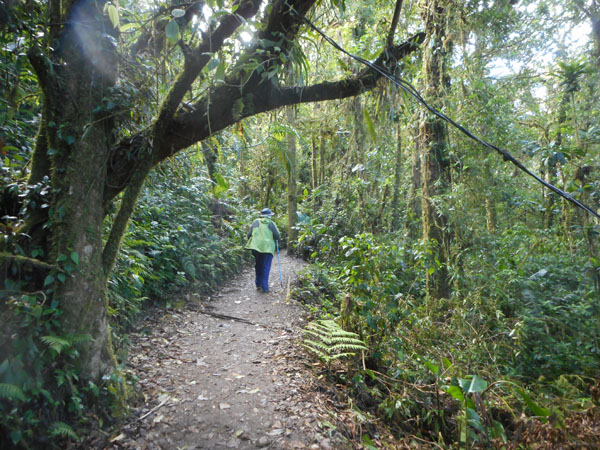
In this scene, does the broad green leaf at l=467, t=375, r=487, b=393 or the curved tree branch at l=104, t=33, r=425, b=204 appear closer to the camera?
the broad green leaf at l=467, t=375, r=487, b=393

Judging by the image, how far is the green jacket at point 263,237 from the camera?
25.4 ft

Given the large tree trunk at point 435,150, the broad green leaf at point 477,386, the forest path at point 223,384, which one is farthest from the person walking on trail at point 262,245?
the broad green leaf at point 477,386

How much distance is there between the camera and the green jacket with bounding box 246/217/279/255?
25.4 feet

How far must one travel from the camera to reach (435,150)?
698 centimetres

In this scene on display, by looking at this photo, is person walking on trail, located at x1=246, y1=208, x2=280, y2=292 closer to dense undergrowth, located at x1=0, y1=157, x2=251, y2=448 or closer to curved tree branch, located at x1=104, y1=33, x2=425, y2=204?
dense undergrowth, located at x1=0, y1=157, x2=251, y2=448

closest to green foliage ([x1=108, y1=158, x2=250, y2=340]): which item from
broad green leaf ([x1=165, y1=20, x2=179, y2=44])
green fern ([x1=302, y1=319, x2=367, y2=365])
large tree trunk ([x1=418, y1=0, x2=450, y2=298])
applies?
broad green leaf ([x1=165, y1=20, x2=179, y2=44])

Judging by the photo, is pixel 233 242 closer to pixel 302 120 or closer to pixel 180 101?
pixel 302 120

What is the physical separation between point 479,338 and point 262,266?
4840 mm

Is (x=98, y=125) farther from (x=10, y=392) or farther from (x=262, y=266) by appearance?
(x=262, y=266)

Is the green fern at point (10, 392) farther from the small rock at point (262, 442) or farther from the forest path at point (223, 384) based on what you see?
the small rock at point (262, 442)

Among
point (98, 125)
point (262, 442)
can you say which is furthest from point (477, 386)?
point (98, 125)

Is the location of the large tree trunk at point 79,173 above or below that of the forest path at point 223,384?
above

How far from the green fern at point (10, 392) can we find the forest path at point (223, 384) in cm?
102

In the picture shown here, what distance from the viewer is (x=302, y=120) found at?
12008 millimetres
